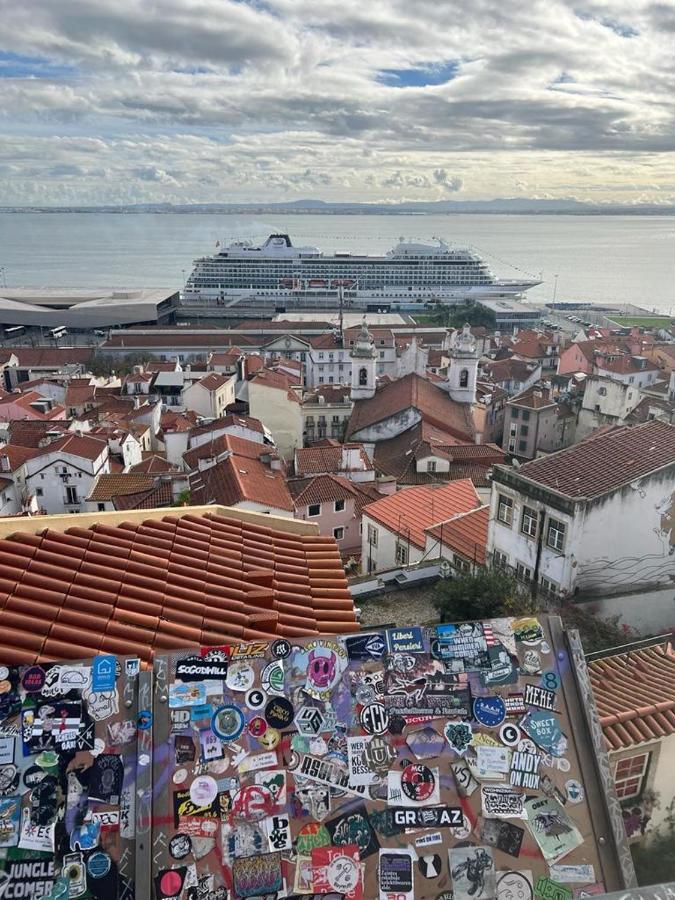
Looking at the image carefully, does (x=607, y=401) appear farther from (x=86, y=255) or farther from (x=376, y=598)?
(x=86, y=255)

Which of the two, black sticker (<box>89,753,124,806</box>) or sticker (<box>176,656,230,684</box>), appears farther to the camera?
sticker (<box>176,656,230,684</box>)

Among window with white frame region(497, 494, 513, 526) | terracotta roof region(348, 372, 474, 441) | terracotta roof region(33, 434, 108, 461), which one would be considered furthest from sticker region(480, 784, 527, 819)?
terracotta roof region(348, 372, 474, 441)

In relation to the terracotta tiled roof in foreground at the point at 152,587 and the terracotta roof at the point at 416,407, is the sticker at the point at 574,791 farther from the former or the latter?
the terracotta roof at the point at 416,407

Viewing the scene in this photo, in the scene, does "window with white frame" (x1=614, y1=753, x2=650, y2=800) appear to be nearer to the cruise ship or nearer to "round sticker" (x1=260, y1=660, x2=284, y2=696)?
"round sticker" (x1=260, y1=660, x2=284, y2=696)

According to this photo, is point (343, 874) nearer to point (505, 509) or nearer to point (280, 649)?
point (280, 649)

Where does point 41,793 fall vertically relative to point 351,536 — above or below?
above

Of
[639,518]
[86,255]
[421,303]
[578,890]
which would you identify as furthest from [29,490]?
[86,255]

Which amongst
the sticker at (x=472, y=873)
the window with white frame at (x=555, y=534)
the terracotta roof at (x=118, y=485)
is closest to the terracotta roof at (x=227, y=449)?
the terracotta roof at (x=118, y=485)
